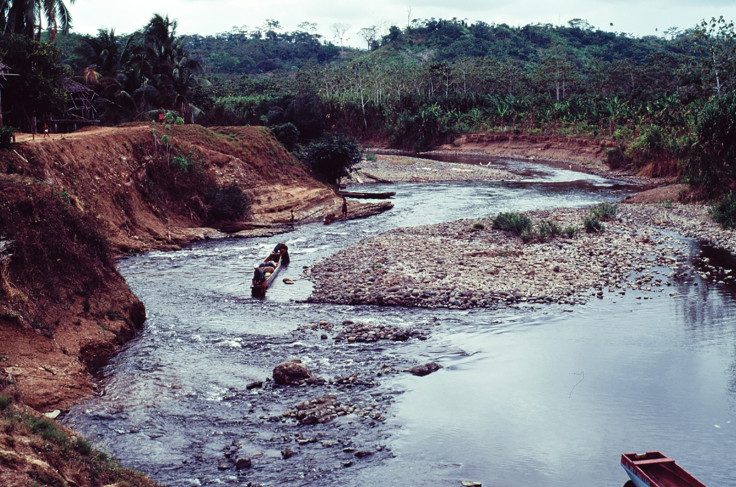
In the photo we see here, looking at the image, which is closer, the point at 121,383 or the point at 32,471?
the point at 32,471

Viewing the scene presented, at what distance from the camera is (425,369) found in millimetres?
15289

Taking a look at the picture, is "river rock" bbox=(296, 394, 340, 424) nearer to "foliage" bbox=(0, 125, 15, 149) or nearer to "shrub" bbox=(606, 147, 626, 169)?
"foliage" bbox=(0, 125, 15, 149)

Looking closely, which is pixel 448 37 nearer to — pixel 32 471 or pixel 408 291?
pixel 408 291

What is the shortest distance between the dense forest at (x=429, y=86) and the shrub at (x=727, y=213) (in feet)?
14.9

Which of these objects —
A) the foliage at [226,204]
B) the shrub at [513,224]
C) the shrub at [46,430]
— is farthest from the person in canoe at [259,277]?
the shrub at [513,224]

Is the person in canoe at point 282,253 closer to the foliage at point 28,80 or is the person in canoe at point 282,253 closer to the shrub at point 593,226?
the shrub at point 593,226

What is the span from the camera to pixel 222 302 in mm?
21000

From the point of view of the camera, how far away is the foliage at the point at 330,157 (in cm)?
4372

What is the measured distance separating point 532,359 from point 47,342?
11.4 metres

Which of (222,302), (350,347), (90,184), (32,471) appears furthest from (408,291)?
(90,184)

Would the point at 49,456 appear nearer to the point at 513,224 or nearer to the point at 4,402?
the point at 4,402

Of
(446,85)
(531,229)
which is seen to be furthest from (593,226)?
(446,85)

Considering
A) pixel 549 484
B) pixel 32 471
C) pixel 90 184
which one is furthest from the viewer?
pixel 90 184

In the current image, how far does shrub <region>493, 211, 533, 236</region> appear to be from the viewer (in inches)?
1160
